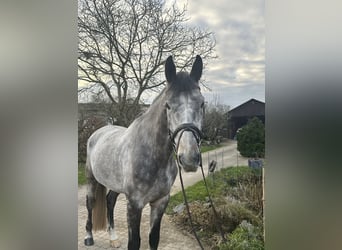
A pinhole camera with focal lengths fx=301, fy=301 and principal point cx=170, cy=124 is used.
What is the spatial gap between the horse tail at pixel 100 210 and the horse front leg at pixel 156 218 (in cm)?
38

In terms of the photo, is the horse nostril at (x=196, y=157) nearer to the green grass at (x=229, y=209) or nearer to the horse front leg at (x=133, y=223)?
the green grass at (x=229, y=209)

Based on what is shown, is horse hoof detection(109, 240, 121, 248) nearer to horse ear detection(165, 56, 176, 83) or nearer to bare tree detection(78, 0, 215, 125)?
bare tree detection(78, 0, 215, 125)

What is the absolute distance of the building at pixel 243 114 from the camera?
207cm

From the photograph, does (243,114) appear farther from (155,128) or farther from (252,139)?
(155,128)

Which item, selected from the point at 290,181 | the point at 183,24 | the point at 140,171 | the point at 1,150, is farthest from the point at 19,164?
the point at 290,181

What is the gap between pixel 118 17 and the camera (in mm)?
2297

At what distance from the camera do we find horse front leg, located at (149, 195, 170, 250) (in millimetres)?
2213

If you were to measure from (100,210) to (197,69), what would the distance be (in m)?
1.30

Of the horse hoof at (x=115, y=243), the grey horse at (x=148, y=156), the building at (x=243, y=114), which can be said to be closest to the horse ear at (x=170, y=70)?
the grey horse at (x=148, y=156)

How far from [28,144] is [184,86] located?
4.09 ft

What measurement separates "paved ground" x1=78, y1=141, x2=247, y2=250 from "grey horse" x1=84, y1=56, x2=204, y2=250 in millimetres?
38

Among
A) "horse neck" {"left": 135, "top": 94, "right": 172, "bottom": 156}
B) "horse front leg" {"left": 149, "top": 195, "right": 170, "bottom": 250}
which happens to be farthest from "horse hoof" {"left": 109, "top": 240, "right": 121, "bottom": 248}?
"horse neck" {"left": 135, "top": 94, "right": 172, "bottom": 156}

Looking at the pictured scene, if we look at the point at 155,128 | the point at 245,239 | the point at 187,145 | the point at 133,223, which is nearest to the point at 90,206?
the point at 133,223

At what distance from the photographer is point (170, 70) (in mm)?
2164
